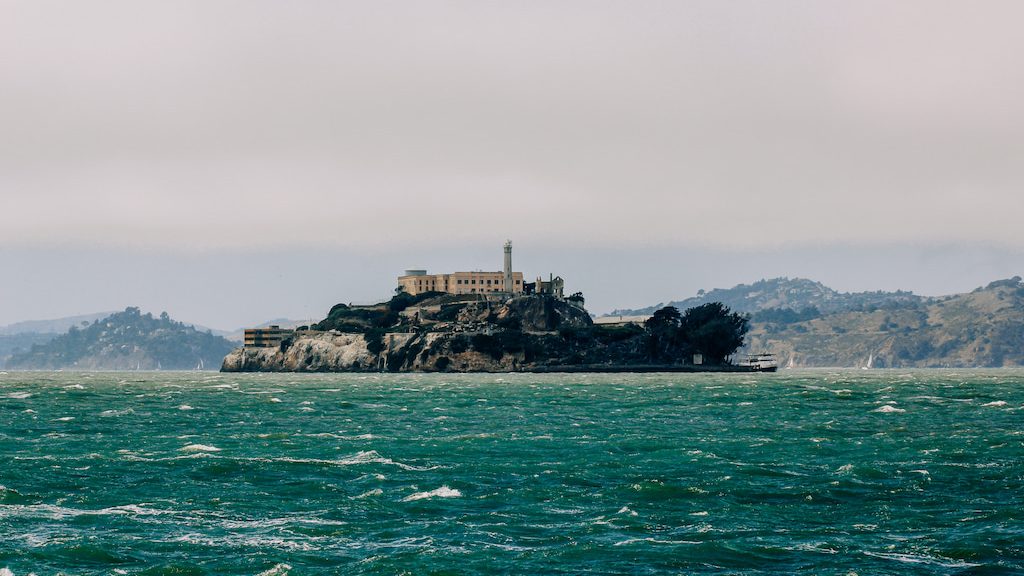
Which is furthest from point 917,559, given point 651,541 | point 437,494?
point 437,494

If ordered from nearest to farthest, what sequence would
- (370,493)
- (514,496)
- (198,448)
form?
1. (514,496)
2. (370,493)
3. (198,448)

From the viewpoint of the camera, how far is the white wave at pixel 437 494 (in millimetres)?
59875

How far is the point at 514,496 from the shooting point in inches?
2379

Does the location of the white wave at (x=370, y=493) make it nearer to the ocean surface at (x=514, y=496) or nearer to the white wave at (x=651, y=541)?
the ocean surface at (x=514, y=496)

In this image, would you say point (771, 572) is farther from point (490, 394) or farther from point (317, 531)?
point (490, 394)

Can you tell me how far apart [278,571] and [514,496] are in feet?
61.1

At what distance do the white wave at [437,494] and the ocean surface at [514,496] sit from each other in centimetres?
20

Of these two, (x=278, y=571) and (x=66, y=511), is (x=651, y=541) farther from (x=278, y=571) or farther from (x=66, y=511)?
(x=66, y=511)

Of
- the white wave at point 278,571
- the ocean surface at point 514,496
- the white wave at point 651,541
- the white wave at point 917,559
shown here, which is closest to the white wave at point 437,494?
the ocean surface at point 514,496

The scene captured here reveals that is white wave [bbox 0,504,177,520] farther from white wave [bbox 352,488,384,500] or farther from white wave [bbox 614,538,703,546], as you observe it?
white wave [bbox 614,538,703,546]

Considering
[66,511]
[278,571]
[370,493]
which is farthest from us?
[370,493]

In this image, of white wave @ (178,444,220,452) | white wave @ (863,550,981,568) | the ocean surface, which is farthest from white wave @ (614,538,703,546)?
white wave @ (178,444,220,452)

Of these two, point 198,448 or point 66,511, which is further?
point 198,448

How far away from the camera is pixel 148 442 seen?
290ft
